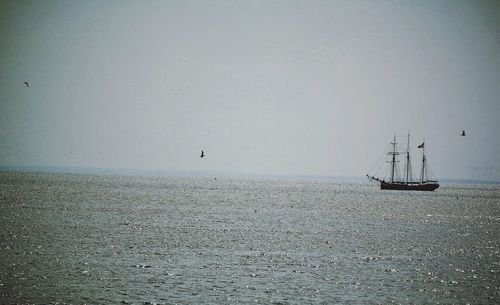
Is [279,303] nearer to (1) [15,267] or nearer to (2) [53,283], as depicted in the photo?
(2) [53,283]

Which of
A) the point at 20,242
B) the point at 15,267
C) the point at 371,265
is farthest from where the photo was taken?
the point at 20,242

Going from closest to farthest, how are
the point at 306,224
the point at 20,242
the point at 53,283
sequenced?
the point at 53,283, the point at 20,242, the point at 306,224

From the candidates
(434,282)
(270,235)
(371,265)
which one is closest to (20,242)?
(270,235)

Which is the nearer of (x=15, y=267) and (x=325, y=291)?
(x=325, y=291)

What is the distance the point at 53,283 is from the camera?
28938 millimetres

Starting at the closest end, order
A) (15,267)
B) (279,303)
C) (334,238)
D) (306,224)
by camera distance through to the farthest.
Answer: (279,303) → (15,267) → (334,238) → (306,224)

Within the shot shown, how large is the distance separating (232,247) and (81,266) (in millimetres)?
13901

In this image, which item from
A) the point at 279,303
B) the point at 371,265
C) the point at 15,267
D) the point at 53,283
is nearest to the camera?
the point at 279,303

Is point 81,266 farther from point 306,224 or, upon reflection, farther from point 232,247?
point 306,224

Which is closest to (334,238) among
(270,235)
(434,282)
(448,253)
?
(270,235)

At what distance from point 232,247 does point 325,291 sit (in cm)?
1627

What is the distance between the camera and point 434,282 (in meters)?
32.7

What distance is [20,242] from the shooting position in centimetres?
4322

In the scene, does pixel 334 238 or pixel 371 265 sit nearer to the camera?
pixel 371 265
